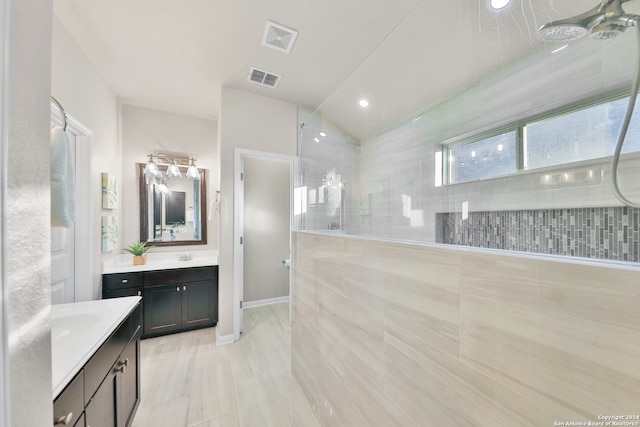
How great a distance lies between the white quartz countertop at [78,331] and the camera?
87 cm

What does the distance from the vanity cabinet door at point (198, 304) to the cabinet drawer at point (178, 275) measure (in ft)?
0.21

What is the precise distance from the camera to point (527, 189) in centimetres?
93

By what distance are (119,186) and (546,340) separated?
3799 mm

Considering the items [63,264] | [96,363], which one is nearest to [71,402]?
[96,363]

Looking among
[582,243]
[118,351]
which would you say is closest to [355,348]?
[582,243]

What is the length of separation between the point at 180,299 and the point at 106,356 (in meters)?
1.74

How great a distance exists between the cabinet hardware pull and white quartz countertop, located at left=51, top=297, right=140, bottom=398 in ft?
0.32

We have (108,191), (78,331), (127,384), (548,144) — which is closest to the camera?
(548,144)

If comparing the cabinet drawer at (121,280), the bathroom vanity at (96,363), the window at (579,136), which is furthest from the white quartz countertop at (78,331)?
the window at (579,136)

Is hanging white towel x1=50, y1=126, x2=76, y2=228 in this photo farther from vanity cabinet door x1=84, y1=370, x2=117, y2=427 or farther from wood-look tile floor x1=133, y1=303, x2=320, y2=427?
wood-look tile floor x1=133, y1=303, x2=320, y2=427

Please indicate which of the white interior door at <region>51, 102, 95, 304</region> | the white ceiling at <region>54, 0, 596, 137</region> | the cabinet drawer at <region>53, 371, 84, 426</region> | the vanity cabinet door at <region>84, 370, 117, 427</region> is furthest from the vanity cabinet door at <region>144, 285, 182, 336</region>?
the white ceiling at <region>54, 0, 596, 137</region>

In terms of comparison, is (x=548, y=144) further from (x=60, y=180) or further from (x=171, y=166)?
(x=171, y=166)

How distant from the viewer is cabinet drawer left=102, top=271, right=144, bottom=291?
2.39m

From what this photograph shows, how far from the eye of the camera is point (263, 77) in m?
2.46
